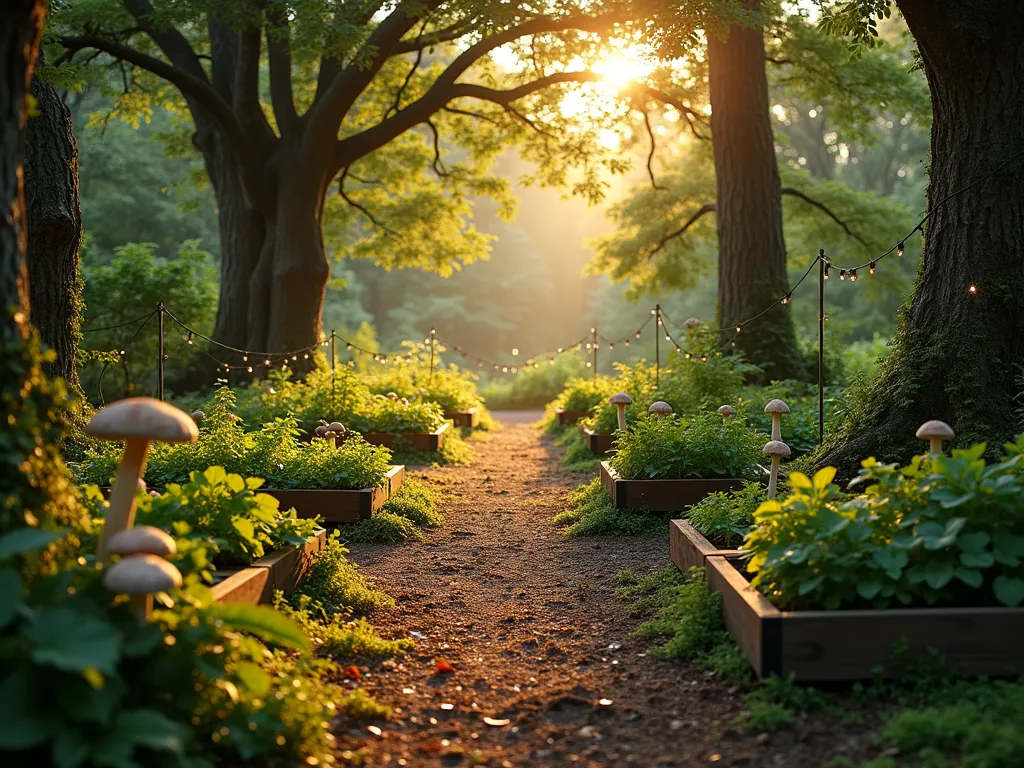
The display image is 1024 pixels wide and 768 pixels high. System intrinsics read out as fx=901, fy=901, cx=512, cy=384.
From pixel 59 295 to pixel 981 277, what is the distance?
7297 millimetres

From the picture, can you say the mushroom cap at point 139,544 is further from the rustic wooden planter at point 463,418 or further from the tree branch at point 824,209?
the tree branch at point 824,209

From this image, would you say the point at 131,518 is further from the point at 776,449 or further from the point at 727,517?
the point at 776,449

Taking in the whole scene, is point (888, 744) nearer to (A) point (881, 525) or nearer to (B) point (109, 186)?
(A) point (881, 525)

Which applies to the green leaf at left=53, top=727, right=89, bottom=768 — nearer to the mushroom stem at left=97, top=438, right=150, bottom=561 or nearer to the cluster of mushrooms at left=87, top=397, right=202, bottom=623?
the cluster of mushrooms at left=87, top=397, right=202, bottom=623

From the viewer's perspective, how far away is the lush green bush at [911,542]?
3484mm

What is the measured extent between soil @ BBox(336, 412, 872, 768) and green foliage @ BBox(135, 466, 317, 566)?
87 centimetres

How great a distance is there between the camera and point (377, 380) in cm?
1440

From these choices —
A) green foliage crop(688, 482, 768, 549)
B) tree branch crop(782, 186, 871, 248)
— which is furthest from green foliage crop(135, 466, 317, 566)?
tree branch crop(782, 186, 871, 248)

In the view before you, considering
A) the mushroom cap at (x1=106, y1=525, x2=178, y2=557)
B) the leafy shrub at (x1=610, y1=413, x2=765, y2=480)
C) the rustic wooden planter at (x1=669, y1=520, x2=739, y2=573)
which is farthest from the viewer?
the leafy shrub at (x1=610, y1=413, x2=765, y2=480)

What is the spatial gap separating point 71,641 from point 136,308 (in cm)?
1655

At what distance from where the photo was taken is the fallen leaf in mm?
3994

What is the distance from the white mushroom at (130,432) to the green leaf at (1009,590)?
3060 millimetres

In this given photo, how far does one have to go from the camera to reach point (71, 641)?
89.7 inches

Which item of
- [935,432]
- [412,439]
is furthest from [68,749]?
[412,439]
